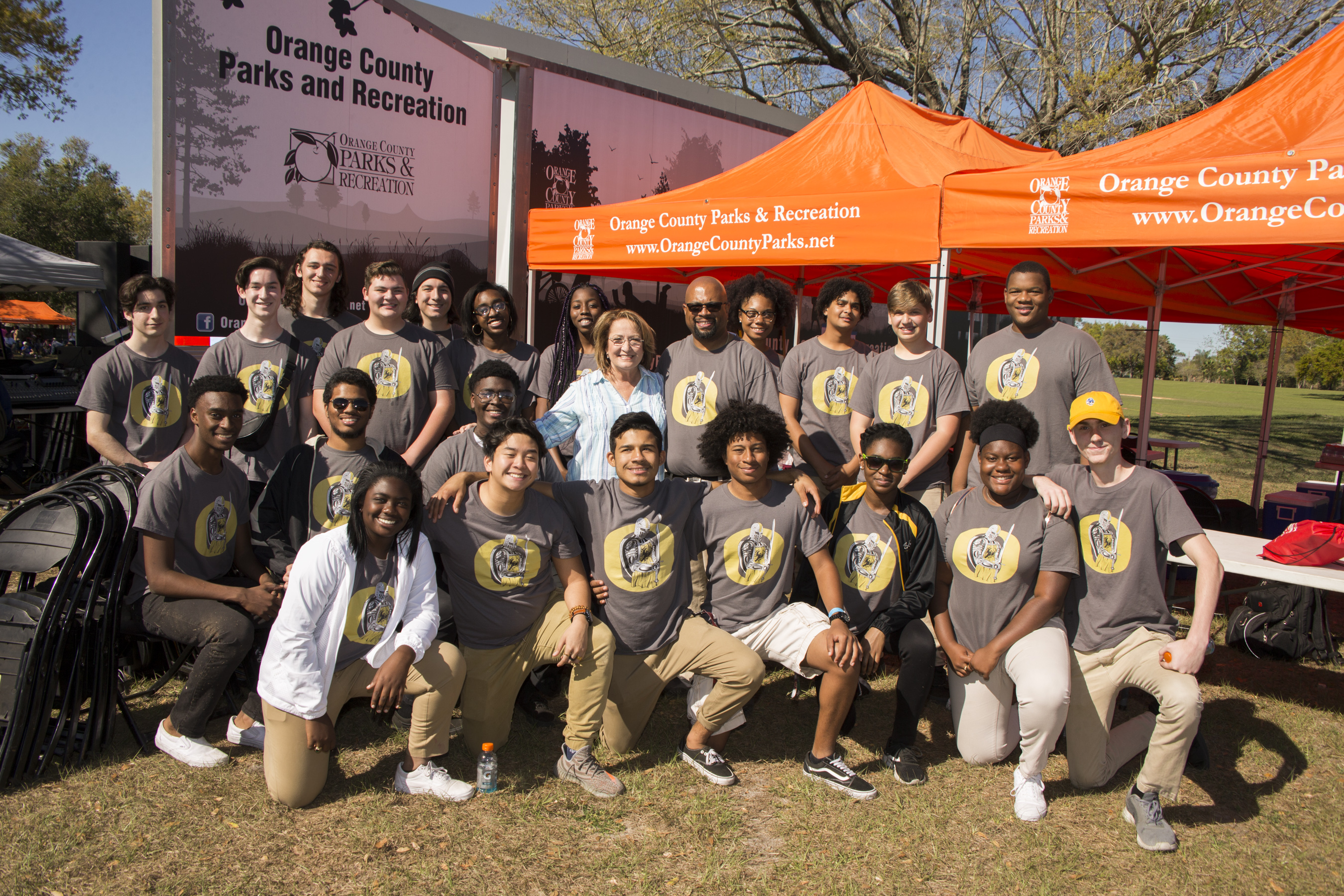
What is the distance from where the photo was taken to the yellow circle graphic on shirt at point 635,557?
11.3 ft

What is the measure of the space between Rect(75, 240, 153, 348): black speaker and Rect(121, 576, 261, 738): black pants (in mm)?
10564

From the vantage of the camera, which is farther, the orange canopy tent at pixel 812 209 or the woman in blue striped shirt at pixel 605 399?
the orange canopy tent at pixel 812 209

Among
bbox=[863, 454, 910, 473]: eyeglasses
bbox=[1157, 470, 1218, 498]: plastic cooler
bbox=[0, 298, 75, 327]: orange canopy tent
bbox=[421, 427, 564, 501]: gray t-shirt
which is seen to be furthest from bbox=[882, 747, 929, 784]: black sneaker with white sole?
bbox=[0, 298, 75, 327]: orange canopy tent

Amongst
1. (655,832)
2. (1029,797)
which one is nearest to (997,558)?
(1029,797)

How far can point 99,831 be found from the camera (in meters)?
2.81

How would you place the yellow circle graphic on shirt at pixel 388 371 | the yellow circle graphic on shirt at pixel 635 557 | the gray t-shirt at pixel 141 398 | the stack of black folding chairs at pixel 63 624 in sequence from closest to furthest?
1. the stack of black folding chairs at pixel 63 624
2. the yellow circle graphic on shirt at pixel 635 557
3. the gray t-shirt at pixel 141 398
4. the yellow circle graphic on shirt at pixel 388 371

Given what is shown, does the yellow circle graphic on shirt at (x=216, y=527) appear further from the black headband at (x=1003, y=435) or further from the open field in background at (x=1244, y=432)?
the open field in background at (x=1244, y=432)

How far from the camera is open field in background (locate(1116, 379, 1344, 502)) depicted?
41.0ft

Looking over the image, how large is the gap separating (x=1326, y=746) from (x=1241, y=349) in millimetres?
66189

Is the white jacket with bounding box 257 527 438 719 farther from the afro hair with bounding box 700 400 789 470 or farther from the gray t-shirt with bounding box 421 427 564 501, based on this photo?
the afro hair with bounding box 700 400 789 470

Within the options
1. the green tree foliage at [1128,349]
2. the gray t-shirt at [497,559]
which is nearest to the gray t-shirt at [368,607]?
the gray t-shirt at [497,559]

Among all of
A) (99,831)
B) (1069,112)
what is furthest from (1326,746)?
(1069,112)

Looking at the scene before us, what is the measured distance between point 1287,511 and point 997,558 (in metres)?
4.16

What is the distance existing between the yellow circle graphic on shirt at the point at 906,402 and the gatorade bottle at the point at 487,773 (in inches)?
91.6
